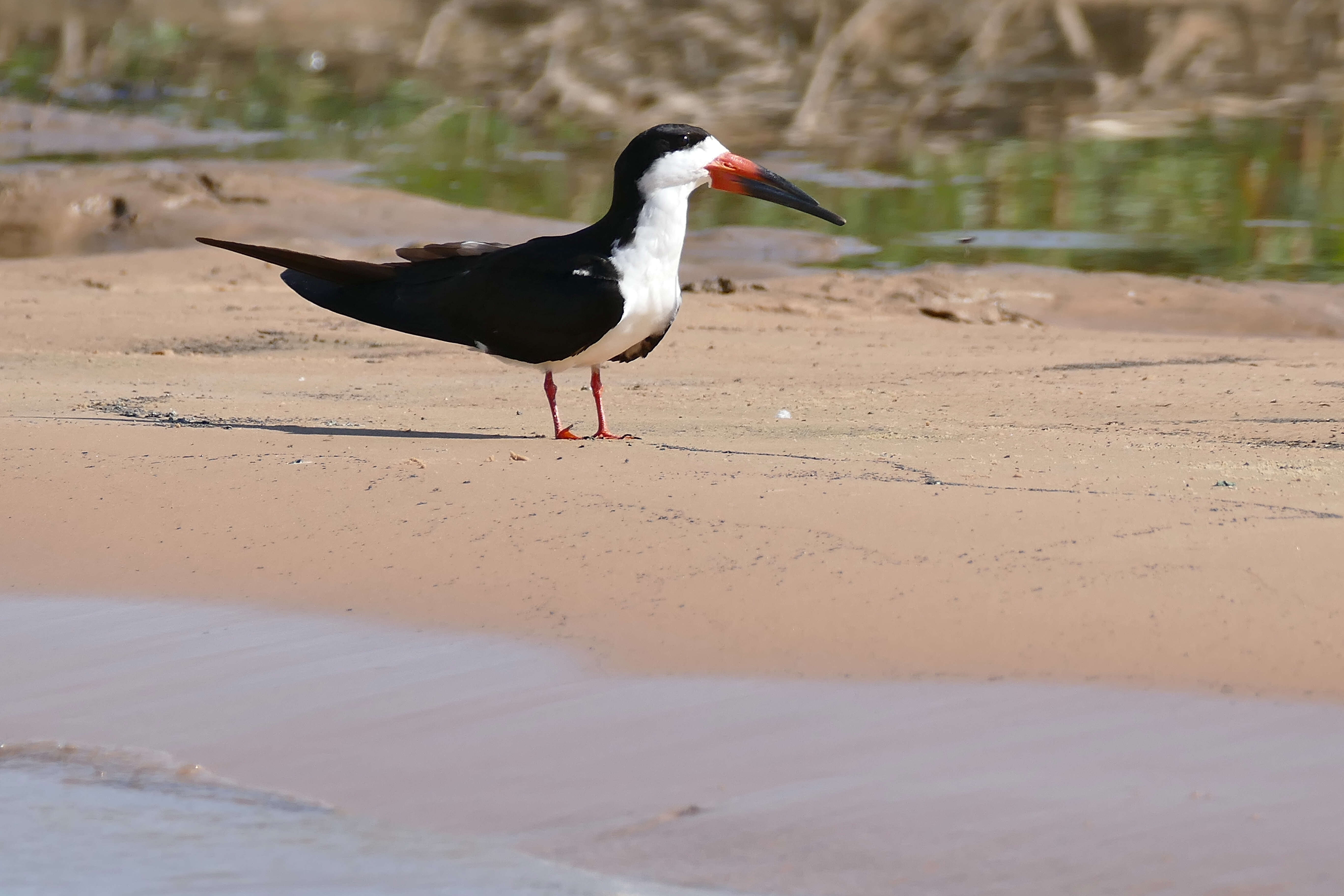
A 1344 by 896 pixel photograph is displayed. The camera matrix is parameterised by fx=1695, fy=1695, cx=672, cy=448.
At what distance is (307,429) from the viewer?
5316 millimetres

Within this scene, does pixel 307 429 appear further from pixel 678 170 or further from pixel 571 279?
pixel 678 170

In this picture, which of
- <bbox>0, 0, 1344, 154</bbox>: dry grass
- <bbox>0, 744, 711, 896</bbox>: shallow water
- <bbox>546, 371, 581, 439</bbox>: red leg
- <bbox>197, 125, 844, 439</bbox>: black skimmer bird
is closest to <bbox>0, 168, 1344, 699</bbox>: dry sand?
<bbox>546, 371, 581, 439</bbox>: red leg

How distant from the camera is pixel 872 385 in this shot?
268 inches

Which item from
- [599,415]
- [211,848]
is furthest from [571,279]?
[211,848]

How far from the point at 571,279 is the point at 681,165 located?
0.52 meters

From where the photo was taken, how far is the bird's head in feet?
17.2

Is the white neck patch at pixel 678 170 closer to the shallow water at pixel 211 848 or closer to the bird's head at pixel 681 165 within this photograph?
the bird's head at pixel 681 165

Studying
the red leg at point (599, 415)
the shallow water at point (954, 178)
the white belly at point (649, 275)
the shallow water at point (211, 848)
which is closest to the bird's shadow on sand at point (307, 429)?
the red leg at point (599, 415)

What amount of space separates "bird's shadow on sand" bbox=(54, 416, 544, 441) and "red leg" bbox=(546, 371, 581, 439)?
8 centimetres

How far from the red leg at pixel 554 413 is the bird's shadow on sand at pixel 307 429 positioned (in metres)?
0.08

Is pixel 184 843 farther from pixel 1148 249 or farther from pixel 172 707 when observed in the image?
pixel 1148 249

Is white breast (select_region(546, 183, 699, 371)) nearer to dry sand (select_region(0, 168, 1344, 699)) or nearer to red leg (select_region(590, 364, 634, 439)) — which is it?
red leg (select_region(590, 364, 634, 439))

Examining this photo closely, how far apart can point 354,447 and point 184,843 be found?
2.28m

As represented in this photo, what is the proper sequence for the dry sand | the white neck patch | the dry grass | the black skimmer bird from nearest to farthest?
the dry sand < the black skimmer bird < the white neck patch < the dry grass
